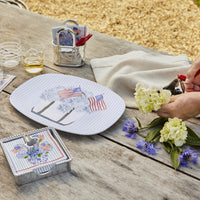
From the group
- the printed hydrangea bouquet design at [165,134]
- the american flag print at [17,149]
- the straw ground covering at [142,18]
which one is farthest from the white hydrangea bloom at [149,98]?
the straw ground covering at [142,18]

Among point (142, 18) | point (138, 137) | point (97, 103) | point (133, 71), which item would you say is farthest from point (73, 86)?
point (142, 18)

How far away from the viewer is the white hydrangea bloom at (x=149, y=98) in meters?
1.14

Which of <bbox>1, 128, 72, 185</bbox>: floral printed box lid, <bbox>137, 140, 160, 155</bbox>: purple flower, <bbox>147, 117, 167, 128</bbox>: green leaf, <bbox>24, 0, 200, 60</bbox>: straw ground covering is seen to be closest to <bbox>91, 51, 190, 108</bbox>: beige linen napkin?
<bbox>147, 117, 167, 128</bbox>: green leaf

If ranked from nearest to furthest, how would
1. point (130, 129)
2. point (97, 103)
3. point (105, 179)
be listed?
1. point (105, 179)
2. point (130, 129)
3. point (97, 103)

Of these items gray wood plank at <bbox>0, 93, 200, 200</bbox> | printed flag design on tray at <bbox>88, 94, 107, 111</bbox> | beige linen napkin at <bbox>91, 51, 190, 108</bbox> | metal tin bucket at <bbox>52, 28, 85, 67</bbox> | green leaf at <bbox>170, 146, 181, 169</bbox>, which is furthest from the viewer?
metal tin bucket at <bbox>52, 28, 85, 67</bbox>

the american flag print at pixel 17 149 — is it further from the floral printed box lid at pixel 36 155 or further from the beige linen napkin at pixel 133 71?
the beige linen napkin at pixel 133 71

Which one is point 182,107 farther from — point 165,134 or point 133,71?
point 133,71

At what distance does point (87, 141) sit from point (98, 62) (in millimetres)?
607

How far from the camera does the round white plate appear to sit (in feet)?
3.96

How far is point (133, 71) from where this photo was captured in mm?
1548

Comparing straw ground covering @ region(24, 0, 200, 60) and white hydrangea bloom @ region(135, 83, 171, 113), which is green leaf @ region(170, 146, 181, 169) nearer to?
white hydrangea bloom @ region(135, 83, 171, 113)

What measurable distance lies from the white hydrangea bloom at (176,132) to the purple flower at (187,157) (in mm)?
44

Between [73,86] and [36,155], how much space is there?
1.64 feet

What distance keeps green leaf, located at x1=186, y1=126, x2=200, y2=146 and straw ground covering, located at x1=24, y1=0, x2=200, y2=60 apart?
2575mm
